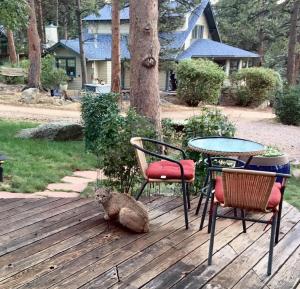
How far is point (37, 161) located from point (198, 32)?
2225 centimetres

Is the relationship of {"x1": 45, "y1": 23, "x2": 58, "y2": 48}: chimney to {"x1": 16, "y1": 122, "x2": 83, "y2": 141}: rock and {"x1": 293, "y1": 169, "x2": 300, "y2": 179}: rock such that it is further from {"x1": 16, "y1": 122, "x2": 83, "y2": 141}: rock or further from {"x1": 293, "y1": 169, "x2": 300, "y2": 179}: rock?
{"x1": 293, "y1": 169, "x2": 300, "y2": 179}: rock

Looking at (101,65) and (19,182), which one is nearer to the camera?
(19,182)

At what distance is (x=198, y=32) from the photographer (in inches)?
1033

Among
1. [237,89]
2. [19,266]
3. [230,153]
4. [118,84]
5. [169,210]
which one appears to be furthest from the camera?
[237,89]

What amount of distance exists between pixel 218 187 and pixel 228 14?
28700 millimetres

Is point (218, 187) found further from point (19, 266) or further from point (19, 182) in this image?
point (19, 182)

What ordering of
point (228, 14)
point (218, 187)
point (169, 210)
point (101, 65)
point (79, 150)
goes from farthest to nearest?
point (228, 14) → point (101, 65) → point (79, 150) → point (169, 210) → point (218, 187)

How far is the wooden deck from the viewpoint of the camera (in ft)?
7.73

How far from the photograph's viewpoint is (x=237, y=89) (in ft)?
62.4

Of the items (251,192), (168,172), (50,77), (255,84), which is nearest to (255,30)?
(255,84)

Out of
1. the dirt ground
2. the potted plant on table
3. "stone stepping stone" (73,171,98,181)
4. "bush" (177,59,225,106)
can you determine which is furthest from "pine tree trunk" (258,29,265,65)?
the potted plant on table

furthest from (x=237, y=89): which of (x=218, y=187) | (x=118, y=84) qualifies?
(x=218, y=187)

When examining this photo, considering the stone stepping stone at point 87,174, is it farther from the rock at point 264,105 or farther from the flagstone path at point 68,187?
the rock at point 264,105

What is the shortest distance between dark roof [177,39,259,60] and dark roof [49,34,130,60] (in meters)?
3.74
